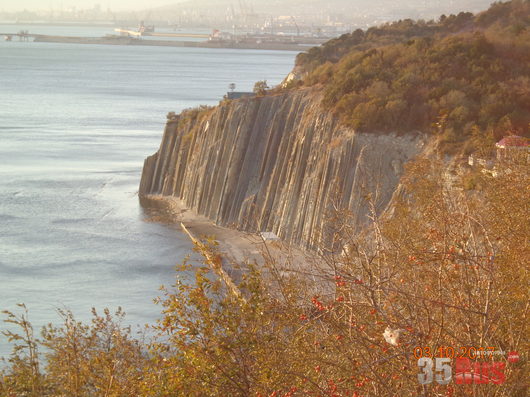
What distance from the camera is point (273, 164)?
41406mm

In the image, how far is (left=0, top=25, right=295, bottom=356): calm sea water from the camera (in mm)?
33219

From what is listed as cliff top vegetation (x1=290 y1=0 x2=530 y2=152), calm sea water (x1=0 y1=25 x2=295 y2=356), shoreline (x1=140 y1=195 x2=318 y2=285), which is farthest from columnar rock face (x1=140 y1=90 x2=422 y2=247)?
calm sea water (x1=0 y1=25 x2=295 y2=356)

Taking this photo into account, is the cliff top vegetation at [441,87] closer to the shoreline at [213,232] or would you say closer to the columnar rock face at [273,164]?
the columnar rock face at [273,164]

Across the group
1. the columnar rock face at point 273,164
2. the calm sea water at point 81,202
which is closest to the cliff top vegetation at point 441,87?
the columnar rock face at point 273,164

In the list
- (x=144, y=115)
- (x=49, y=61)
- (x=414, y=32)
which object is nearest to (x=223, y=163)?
(x=414, y=32)

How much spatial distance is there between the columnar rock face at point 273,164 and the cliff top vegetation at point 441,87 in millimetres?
1075

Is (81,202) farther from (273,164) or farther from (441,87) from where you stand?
(441,87)

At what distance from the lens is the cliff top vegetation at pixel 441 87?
112ft

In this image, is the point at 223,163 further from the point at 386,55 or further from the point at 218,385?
the point at 218,385

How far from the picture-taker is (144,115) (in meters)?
91.1

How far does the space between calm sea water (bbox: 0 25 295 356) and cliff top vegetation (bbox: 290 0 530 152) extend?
9898mm

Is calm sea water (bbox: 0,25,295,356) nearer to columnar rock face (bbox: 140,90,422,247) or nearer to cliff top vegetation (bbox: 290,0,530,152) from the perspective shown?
columnar rock face (bbox: 140,90,422,247)

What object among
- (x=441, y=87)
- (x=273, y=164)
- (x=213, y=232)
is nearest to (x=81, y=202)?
(x=213, y=232)

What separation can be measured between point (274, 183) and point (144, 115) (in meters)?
53.2
